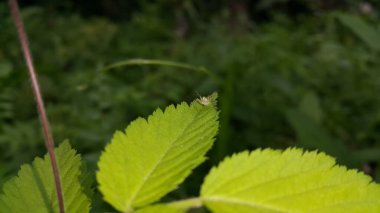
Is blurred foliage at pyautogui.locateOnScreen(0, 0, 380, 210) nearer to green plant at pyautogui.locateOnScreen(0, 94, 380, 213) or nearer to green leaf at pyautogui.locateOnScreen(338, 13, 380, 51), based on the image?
green leaf at pyautogui.locateOnScreen(338, 13, 380, 51)

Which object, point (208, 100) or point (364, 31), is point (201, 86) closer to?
point (364, 31)

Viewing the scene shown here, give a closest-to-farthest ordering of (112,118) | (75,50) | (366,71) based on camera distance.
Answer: (112,118) → (366,71) → (75,50)

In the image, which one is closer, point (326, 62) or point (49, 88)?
point (49, 88)

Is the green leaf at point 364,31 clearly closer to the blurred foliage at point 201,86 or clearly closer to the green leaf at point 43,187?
the blurred foliage at point 201,86

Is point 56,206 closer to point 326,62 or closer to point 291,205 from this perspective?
point 291,205

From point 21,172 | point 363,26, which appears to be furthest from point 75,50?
point 21,172

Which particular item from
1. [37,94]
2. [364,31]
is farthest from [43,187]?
[364,31]
